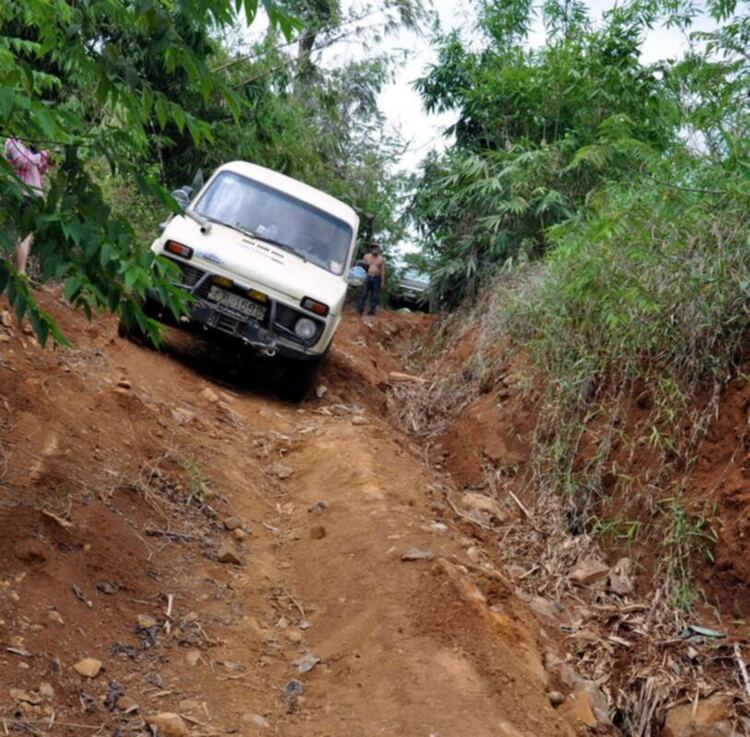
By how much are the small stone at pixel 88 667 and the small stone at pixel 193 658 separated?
1.39ft

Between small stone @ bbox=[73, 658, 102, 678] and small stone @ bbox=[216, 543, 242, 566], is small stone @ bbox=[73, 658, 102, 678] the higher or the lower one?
the higher one

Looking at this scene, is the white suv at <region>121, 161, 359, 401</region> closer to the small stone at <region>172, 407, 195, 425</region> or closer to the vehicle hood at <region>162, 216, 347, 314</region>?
the vehicle hood at <region>162, 216, 347, 314</region>

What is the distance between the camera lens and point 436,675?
405cm

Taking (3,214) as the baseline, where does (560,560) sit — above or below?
below

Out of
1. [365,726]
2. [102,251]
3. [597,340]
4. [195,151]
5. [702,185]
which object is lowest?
[195,151]

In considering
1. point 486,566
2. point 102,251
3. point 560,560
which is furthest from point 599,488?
point 102,251

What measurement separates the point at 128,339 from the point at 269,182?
218cm

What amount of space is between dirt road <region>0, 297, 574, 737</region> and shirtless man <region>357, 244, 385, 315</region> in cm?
952

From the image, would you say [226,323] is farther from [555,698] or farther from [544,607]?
[555,698]

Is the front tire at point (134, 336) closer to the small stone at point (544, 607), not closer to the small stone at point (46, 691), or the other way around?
the small stone at point (544, 607)

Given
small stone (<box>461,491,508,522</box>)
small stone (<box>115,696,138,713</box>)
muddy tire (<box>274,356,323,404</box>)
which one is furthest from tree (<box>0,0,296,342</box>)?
muddy tire (<box>274,356,323,404</box>)

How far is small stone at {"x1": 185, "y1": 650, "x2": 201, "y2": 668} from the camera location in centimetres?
394

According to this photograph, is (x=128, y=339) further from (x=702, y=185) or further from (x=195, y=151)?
(x=195, y=151)

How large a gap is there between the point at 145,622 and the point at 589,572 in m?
2.56
